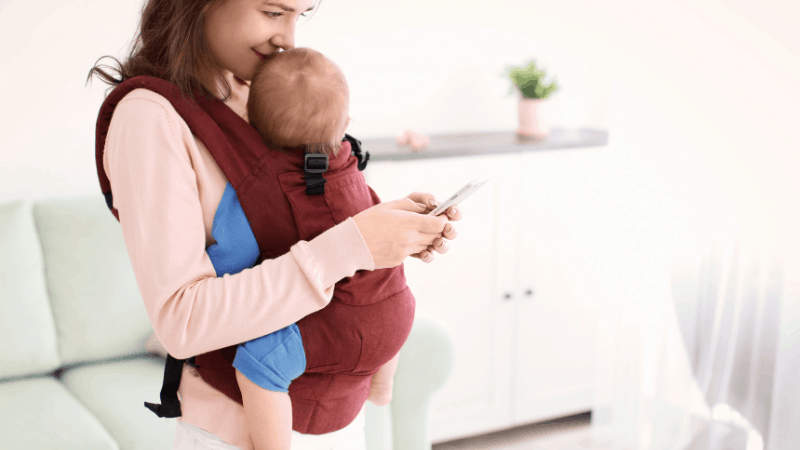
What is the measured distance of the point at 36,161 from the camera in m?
2.17

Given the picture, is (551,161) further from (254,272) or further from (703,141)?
(254,272)

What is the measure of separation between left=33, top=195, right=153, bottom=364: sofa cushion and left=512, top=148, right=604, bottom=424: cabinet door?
56.9 inches

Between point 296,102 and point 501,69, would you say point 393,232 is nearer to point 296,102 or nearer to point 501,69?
point 296,102

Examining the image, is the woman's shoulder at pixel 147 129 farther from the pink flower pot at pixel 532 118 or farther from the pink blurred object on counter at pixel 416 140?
the pink flower pot at pixel 532 118

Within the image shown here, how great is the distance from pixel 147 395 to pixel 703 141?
1.96 metres

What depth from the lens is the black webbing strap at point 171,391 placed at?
878 mm

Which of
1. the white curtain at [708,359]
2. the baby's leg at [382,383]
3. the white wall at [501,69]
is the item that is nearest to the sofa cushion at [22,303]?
the white wall at [501,69]

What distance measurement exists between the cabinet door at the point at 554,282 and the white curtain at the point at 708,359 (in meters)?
0.14

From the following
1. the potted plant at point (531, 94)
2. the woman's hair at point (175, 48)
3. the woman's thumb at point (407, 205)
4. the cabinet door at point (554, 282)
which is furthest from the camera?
the potted plant at point (531, 94)

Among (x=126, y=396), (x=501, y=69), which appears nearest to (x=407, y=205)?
(x=126, y=396)

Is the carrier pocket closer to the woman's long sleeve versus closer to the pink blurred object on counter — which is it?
the woman's long sleeve

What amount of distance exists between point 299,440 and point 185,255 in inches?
13.5

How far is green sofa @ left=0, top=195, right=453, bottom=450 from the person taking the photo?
1.60 metres

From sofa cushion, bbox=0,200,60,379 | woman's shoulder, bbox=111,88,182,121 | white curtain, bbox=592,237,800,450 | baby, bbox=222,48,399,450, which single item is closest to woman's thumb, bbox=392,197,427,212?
baby, bbox=222,48,399,450
